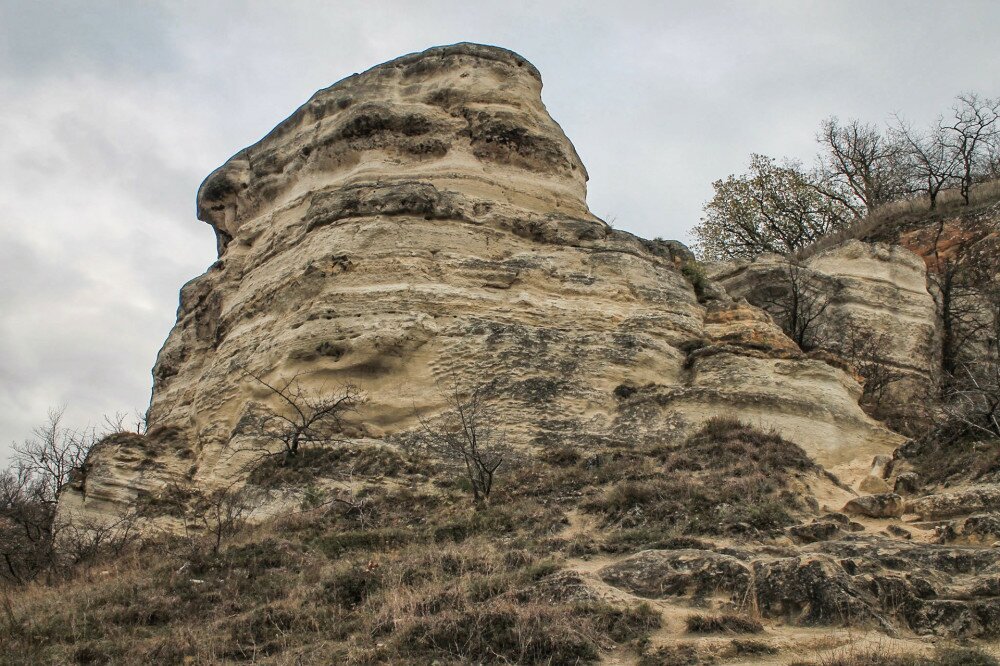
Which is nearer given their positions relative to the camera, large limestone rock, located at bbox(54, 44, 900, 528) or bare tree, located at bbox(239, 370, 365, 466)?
bare tree, located at bbox(239, 370, 365, 466)

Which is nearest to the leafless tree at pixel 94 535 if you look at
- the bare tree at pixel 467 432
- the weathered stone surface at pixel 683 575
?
the bare tree at pixel 467 432

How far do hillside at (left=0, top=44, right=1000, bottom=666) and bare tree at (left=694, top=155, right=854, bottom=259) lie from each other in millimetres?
10834

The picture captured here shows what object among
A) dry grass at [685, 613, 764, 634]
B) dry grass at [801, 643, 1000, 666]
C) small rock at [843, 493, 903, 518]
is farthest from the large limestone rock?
dry grass at [801, 643, 1000, 666]

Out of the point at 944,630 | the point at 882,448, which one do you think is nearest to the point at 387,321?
the point at 882,448

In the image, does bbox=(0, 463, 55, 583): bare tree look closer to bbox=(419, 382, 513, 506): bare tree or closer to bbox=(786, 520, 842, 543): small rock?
bbox=(419, 382, 513, 506): bare tree

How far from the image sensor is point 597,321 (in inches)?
736

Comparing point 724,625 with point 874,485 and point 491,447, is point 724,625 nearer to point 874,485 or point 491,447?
point 874,485

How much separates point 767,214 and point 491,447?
25.0m

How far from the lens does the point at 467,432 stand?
16.4m

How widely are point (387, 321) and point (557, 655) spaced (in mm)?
9558

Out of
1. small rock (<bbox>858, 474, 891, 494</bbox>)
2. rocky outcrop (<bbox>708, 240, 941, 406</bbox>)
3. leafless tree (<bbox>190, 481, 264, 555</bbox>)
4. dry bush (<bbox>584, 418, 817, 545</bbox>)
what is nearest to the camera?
dry bush (<bbox>584, 418, 817, 545</bbox>)

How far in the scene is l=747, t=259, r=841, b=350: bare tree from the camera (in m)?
23.6

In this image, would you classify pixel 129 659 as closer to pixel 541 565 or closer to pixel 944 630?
pixel 541 565

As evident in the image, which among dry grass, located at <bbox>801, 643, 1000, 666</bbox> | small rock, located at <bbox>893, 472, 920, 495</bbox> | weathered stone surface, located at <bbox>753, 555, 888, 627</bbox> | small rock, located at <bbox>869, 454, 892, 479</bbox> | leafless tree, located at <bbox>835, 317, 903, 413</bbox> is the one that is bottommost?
dry grass, located at <bbox>801, 643, 1000, 666</bbox>
